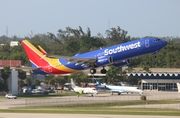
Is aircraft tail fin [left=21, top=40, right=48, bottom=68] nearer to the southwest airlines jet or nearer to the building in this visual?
the southwest airlines jet

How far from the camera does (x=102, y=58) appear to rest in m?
79.8

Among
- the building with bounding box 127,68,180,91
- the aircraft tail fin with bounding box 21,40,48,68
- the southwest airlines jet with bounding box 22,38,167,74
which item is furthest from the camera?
the building with bounding box 127,68,180,91

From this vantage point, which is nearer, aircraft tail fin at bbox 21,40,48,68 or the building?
aircraft tail fin at bbox 21,40,48,68

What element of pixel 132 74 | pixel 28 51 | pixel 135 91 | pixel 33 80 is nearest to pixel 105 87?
pixel 135 91

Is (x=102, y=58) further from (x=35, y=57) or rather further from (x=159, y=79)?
(x=159, y=79)

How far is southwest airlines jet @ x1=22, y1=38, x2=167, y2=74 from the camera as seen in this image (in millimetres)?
77125

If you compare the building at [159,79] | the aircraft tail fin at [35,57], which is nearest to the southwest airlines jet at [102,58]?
the aircraft tail fin at [35,57]

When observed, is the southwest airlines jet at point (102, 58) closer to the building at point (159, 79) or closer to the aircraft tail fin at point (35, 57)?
the aircraft tail fin at point (35, 57)

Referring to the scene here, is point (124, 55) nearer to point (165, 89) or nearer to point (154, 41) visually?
point (154, 41)

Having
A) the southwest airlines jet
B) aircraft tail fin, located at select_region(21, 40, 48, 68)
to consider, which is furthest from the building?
the southwest airlines jet

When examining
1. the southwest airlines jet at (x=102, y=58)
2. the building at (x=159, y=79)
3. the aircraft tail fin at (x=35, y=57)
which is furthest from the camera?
the building at (x=159, y=79)

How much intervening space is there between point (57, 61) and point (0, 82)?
65724 mm

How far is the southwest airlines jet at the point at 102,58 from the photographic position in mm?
77125

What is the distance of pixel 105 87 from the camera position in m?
158
